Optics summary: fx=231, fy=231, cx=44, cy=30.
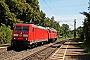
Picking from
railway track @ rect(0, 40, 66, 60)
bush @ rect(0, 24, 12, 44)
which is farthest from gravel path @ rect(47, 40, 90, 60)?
bush @ rect(0, 24, 12, 44)

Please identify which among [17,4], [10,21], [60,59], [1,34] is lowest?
[60,59]

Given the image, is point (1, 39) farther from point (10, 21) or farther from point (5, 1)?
point (5, 1)

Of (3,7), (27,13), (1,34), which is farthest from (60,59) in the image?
(27,13)

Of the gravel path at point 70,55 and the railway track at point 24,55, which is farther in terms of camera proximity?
the gravel path at point 70,55

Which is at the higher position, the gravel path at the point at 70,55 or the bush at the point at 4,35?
the bush at the point at 4,35

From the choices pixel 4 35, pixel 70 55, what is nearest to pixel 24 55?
pixel 70 55

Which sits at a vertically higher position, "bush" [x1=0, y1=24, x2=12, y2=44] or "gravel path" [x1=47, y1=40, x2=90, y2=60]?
"bush" [x1=0, y1=24, x2=12, y2=44]

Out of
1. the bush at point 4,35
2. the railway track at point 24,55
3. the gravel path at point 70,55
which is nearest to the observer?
the railway track at point 24,55

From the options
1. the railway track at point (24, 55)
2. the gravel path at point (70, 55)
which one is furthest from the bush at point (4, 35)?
the gravel path at point (70, 55)

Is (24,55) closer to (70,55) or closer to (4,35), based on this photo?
(70,55)

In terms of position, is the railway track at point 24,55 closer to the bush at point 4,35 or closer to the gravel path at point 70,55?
the gravel path at point 70,55

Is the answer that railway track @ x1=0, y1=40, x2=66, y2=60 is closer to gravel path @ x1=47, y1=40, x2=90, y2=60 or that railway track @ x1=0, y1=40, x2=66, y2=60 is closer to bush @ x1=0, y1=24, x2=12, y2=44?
gravel path @ x1=47, y1=40, x2=90, y2=60

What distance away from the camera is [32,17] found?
56.7 meters

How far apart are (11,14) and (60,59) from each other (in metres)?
30.2
